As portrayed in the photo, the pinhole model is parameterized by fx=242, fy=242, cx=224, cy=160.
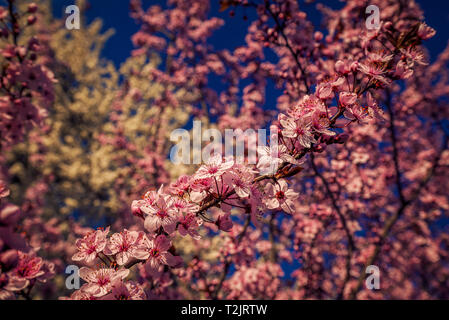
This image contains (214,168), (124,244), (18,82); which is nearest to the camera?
(214,168)

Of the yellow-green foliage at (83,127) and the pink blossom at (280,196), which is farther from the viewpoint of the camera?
the yellow-green foliage at (83,127)

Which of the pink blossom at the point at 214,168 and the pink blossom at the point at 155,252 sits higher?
the pink blossom at the point at 214,168

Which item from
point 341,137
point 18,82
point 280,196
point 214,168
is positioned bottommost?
point 280,196

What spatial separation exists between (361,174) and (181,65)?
5195mm

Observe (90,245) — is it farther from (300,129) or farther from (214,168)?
(300,129)

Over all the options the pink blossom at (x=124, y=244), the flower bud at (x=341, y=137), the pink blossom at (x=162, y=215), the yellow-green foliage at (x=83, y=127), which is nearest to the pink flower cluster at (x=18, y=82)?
the pink blossom at (x=124, y=244)

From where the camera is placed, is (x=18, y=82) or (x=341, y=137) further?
(x=18, y=82)

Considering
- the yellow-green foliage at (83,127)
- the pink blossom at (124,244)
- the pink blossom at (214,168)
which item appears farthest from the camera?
the yellow-green foliage at (83,127)

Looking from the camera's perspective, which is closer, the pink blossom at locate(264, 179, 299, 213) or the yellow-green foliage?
the pink blossom at locate(264, 179, 299, 213)

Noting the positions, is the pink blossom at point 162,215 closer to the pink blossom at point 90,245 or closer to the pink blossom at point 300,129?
the pink blossom at point 90,245

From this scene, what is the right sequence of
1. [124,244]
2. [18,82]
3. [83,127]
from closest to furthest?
[124,244] < [18,82] < [83,127]

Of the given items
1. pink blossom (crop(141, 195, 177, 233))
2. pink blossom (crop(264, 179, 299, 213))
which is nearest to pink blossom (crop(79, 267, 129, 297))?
pink blossom (crop(141, 195, 177, 233))

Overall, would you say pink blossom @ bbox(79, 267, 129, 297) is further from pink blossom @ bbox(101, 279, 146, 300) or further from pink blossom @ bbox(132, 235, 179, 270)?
pink blossom @ bbox(132, 235, 179, 270)

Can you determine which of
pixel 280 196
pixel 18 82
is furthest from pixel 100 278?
pixel 18 82
